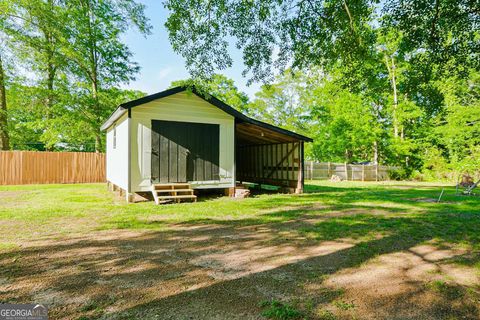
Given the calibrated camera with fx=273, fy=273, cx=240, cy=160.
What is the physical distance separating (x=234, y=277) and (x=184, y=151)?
22.4 feet

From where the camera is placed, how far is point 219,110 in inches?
393

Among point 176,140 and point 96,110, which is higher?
point 96,110

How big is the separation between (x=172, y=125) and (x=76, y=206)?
12.2 ft

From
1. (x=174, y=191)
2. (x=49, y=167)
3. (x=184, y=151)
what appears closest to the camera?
(x=174, y=191)

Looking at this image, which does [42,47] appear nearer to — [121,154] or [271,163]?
[121,154]

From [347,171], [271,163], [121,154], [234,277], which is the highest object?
[121,154]

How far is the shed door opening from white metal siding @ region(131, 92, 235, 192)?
16 cm

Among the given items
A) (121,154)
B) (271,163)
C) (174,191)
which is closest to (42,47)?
(121,154)

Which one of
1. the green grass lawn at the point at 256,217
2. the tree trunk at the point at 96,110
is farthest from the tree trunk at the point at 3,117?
the green grass lawn at the point at 256,217

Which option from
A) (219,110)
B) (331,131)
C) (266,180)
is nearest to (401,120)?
(331,131)

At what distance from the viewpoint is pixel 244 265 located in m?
3.40

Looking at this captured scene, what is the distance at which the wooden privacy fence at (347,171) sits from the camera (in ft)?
71.4

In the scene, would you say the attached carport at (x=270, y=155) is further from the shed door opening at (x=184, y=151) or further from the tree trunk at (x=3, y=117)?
the tree trunk at (x=3, y=117)

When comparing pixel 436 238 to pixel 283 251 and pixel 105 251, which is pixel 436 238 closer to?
pixel 283 251
